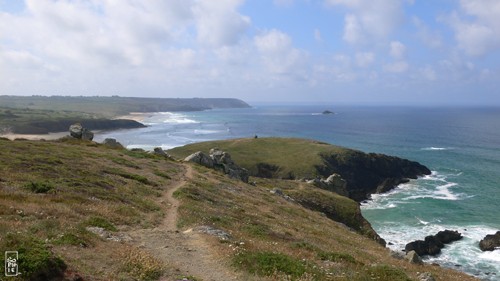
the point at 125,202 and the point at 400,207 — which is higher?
the point at 125,202

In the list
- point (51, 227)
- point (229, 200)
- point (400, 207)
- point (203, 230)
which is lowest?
point (400, 207)

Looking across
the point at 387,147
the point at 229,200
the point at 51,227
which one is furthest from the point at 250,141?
the point at 51,227

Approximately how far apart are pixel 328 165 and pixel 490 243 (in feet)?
216

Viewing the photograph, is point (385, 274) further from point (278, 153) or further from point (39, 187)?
point (278, 153)

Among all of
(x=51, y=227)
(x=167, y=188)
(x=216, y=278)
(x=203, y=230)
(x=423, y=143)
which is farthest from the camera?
(x=423, y=143)

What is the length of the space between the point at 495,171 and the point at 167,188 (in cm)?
12083

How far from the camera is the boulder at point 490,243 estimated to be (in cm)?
6353

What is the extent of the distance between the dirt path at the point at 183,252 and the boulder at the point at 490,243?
5938cm

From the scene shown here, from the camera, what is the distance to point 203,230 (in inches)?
949

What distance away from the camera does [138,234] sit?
72.2 ft

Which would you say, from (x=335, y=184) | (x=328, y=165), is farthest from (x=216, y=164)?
(x=328, y=165)

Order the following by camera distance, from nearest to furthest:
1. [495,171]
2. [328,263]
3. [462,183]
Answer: [328,263]
[462,183]
[495,171]

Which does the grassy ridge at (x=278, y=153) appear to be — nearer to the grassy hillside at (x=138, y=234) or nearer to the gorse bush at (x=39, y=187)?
the grassy hillside at (x=138, y=234)

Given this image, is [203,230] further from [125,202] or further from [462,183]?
[462,183]
